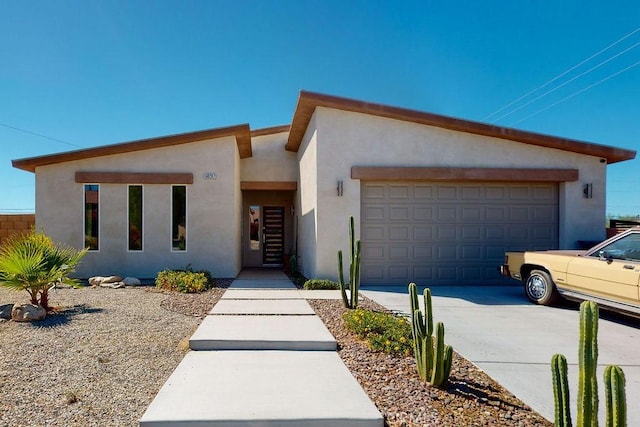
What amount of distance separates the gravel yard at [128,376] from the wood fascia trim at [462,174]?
14.6 feet

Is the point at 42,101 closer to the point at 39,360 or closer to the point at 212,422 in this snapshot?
the point at 39,360

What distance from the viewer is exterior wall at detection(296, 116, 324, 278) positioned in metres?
10.4

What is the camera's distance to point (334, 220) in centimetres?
1026

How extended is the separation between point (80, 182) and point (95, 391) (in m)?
9.36

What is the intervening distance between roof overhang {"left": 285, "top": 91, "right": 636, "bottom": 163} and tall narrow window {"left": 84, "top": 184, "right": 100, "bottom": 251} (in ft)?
21.1

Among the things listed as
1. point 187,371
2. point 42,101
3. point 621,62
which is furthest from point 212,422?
point 42,101

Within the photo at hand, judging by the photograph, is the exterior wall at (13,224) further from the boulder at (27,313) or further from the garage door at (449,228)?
the garage door at (449,228)

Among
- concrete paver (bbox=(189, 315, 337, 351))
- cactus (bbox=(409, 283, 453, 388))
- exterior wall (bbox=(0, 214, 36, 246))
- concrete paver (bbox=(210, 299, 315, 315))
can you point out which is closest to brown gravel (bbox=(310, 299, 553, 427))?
cactus (bbox=(409, 283, 453, 388))

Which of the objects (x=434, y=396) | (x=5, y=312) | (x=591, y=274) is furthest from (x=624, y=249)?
(x=5, y=312)

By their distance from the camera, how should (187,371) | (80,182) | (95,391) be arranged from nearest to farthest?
1. (95,391)
2. (187,371)
3. (80,182)

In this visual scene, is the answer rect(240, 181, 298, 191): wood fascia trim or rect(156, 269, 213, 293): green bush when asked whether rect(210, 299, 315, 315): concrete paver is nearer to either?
rect(156, 269, 213, 293): green bush

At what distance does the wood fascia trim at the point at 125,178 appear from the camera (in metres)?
11.5

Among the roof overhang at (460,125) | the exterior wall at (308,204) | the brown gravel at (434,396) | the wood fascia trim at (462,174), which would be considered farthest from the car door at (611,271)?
the exterior wall at (308,204)

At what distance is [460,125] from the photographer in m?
10.2
